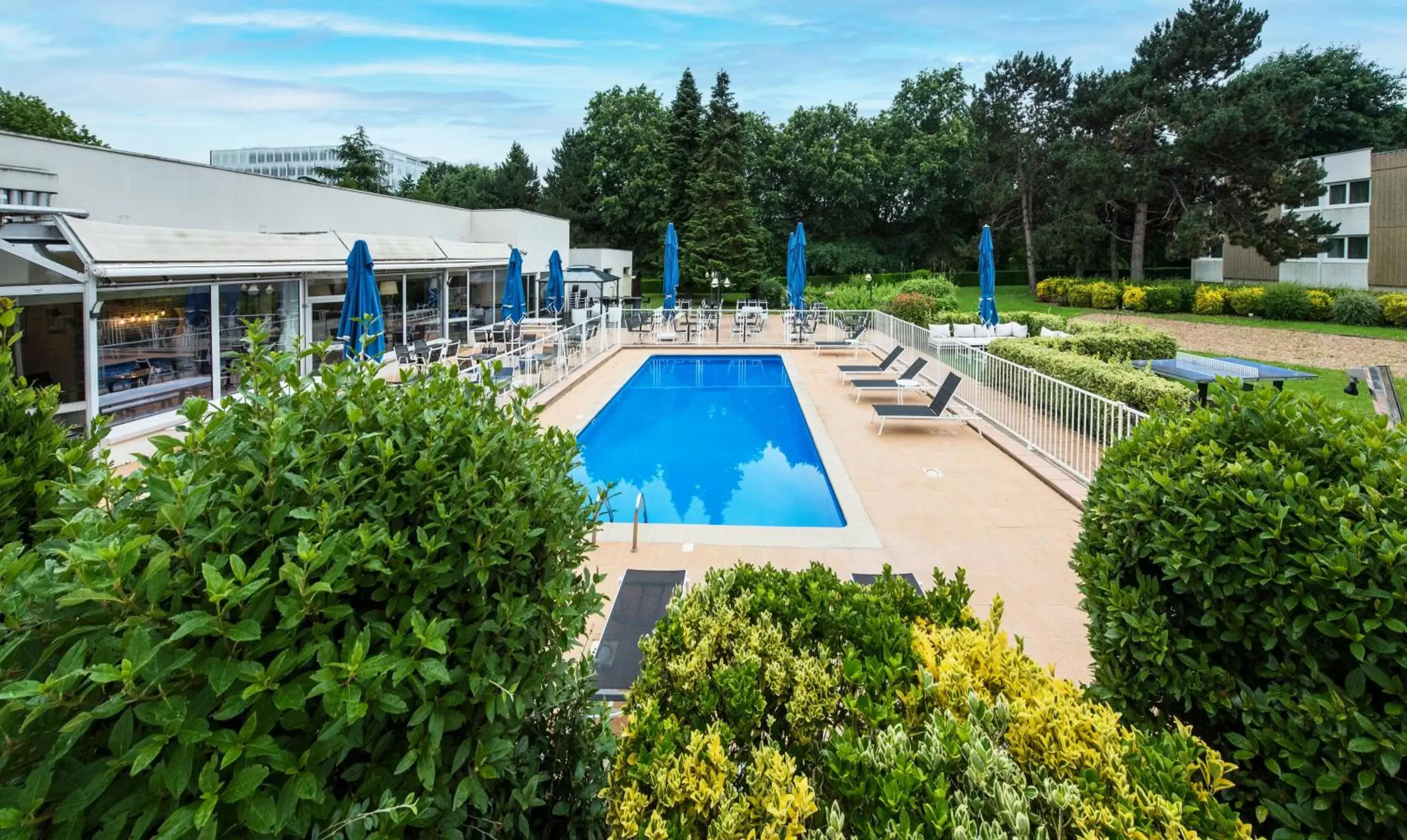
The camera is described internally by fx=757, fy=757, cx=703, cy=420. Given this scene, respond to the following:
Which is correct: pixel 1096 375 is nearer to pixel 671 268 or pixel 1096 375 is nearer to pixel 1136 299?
pixel 671 268

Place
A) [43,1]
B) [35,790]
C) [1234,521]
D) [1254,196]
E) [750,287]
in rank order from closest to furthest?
[35,790] → [1234,521] → [43,1] → [1254,196] → [750,287]

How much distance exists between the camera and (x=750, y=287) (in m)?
40.2

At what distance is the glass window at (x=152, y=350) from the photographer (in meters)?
10.4

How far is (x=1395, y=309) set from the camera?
2409cm

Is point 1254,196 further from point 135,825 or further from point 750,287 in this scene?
point 135,825

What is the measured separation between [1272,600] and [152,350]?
13425 millimetres

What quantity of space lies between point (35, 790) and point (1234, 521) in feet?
10.3

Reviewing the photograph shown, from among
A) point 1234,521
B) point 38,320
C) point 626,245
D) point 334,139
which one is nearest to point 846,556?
point 1234,521

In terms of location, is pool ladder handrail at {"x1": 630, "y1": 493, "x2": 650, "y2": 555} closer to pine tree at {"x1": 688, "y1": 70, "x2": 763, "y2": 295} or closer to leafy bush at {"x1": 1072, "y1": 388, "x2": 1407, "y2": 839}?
leafy bush at {"x1": 1072, "y1": 388, "x2": 1407, "y2": 839}

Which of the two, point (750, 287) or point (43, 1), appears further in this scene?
point (750, 287)

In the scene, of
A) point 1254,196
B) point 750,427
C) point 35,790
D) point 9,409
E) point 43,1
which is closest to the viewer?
point 35,790

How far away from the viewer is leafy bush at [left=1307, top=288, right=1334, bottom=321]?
26.0 metres

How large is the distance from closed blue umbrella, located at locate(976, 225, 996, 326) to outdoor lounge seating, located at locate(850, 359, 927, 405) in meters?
5.22

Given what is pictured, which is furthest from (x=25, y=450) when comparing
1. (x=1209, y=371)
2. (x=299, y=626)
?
(x=1209, y=371)
